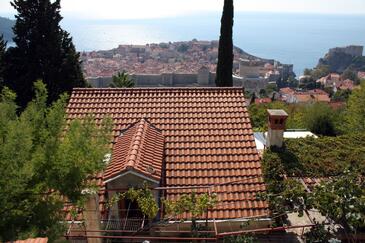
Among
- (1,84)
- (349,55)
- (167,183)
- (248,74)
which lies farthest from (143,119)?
(349,55)

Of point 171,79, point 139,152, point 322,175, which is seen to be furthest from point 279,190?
point 171,79

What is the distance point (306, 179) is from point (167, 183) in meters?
3.57

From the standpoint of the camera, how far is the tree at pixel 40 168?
5016mm

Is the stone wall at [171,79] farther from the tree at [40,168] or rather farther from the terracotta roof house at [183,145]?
the tree at [40,168]

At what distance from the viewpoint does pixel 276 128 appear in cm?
1066

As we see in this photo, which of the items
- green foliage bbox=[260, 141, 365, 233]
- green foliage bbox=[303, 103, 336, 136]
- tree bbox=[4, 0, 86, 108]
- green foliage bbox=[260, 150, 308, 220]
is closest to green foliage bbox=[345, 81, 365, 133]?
green foliage bbox=[303, 103, 336, 136]

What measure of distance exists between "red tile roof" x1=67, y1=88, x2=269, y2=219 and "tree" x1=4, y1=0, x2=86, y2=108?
1159 cm

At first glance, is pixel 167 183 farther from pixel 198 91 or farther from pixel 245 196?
pixel 198 91

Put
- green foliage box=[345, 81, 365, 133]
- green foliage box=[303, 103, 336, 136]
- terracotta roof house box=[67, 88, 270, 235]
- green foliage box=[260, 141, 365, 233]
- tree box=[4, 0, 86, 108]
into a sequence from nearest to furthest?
green foliage box=[260, 141, 365, 233] < terracotta roof house box=[67, 88, 270, 235] < tree box=[4, 0, 86, 108] < green foliage box=[345, 81, 365, 133] < green foliage box=[303, 103, 336, 136]

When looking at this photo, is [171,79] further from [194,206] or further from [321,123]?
[194,206]

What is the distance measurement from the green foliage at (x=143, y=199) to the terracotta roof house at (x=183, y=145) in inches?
13.4

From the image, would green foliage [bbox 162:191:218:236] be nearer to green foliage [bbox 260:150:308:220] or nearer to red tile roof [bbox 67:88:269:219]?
red tile roof [bbox 67:88:269:219]

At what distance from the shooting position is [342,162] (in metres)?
10.5

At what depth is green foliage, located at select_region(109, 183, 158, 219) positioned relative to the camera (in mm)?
7324
